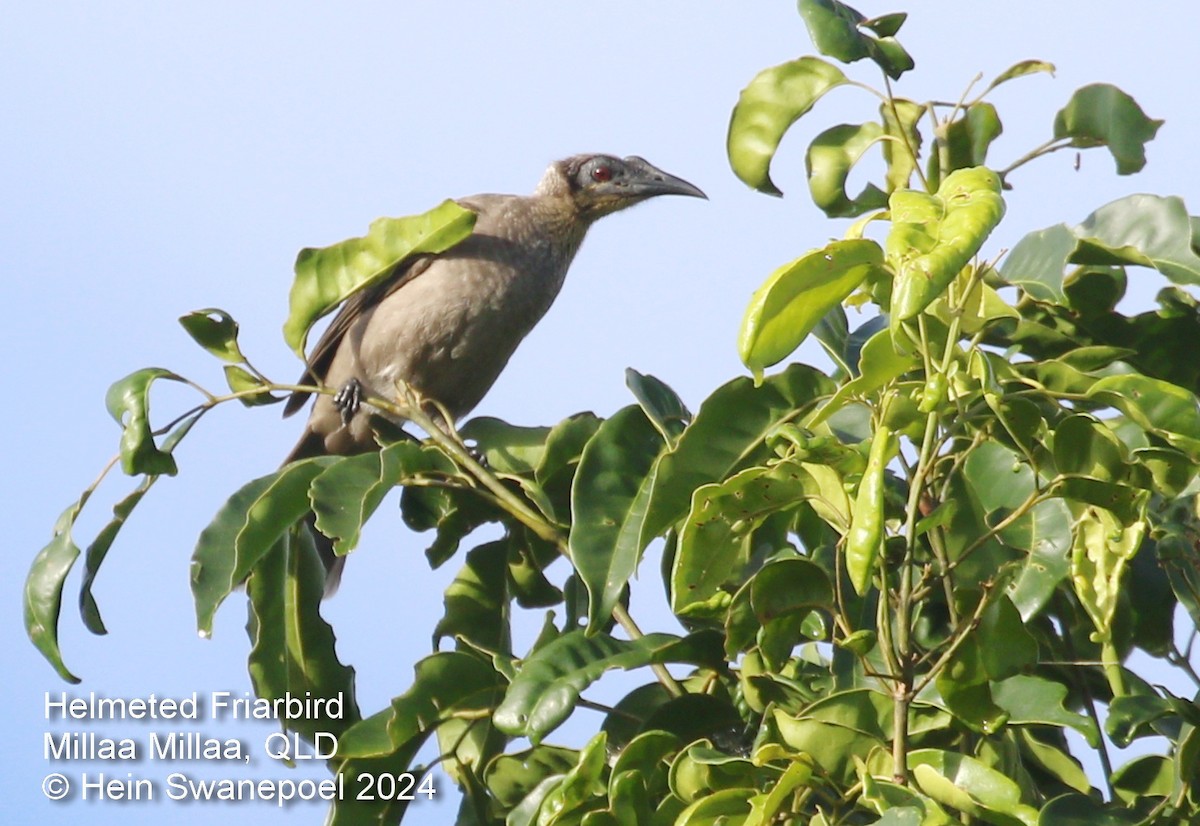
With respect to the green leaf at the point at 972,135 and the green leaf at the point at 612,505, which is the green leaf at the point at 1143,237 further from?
the green leaf at the point at 612,505

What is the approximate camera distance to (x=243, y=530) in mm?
2729

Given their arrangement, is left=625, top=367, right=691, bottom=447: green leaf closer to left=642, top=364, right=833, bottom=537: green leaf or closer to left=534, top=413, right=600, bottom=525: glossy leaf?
left=642, top=364, right=833, bottom=537: green leaf

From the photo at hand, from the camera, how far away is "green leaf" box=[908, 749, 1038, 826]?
192 centimetres

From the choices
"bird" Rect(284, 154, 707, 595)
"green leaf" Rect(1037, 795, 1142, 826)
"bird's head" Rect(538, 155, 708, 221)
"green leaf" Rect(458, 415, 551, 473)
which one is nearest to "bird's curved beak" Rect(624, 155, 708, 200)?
"bird's head" Rect(538, 155, 708, 221)

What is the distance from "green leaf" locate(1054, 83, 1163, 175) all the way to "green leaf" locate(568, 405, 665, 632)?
1.00 meters

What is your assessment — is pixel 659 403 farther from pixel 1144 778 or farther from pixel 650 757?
pixel 1144 778

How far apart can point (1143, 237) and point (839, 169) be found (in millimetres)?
649

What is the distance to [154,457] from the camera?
2.77 metres

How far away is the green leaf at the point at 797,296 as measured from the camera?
1814 millimetres

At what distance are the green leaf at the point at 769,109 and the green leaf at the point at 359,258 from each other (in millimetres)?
626

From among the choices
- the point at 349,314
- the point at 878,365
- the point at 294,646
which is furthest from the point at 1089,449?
the point at 349,314

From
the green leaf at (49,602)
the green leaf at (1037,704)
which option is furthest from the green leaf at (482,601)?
the green leaf at (1037,704)

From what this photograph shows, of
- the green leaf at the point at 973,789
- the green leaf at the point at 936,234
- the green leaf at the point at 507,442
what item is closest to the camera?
the green leaf at the point at 936,234

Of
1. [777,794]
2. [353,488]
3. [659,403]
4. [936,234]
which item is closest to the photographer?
[936,234]
